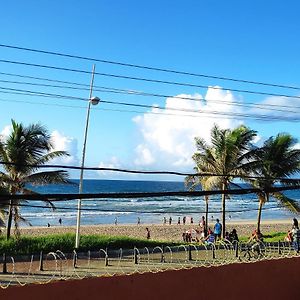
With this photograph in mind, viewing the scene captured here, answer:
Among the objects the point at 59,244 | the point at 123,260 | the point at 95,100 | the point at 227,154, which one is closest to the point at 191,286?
the point at 123,260

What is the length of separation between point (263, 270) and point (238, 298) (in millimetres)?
647

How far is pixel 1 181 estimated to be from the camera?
19656 millimetres

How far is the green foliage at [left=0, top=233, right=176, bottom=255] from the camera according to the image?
19.0 meters

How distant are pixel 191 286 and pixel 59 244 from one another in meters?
14.7

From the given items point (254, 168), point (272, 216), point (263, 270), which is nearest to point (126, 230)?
point (254, 168)

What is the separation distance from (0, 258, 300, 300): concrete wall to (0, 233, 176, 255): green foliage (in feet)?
41.8

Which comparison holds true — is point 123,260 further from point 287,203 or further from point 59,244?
point 287,203

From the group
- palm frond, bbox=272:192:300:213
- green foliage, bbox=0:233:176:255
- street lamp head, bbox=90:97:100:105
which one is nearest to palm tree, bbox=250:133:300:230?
palm frond, bbox=272:192:300:213

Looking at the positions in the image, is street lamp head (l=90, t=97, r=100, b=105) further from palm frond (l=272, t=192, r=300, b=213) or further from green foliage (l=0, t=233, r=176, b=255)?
palm frond (l=272, t=192, r=300, b=213)

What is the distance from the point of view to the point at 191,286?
6.45 meters

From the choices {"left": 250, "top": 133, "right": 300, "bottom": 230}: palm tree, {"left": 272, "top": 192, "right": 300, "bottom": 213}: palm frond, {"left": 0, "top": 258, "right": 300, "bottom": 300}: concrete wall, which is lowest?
{"left": 0, "top": 258, "right": 300, "bottom": 300}: concrete wall

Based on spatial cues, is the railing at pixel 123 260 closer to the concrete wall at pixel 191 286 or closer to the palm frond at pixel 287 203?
the concrete wall at pixel 191 286

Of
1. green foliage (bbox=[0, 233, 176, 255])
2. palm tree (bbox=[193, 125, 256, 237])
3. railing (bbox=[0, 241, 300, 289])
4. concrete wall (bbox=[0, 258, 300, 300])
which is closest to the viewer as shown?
concrete wall (bbox=[0, 258, 300, 300])

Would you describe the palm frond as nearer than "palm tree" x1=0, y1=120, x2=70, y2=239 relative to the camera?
No
